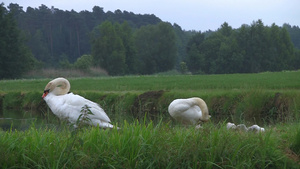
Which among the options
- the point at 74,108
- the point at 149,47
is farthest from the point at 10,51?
the point at 74,108

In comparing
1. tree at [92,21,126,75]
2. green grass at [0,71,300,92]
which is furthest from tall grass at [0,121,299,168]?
tree at [92,21,126,75]

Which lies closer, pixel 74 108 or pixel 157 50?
pixel 74 108

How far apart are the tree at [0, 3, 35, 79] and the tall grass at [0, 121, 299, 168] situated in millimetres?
44001

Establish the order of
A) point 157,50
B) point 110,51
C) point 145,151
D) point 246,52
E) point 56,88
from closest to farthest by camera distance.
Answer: point 145,151
point 56,88
point 110,51
point 246,52
point 157,50

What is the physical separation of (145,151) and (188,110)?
4100mm

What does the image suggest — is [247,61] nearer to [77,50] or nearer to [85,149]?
[77,50]

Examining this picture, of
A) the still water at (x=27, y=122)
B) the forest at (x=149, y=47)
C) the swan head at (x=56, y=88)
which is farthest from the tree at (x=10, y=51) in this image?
the swan head at (x=56, y=88)

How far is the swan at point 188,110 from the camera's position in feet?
26.8

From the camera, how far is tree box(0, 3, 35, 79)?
153ft

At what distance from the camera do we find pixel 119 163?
13.6 ft

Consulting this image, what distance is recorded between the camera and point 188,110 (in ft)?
27.2

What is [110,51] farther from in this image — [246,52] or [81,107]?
[81,107]

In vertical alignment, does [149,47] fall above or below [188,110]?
above

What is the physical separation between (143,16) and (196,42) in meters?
49.4
